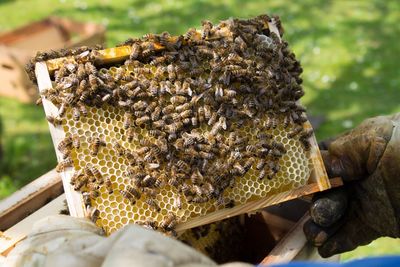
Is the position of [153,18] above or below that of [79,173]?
above

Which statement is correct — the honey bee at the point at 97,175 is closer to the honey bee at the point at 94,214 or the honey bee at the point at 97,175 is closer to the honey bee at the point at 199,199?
the honey bee at the point at 94,214

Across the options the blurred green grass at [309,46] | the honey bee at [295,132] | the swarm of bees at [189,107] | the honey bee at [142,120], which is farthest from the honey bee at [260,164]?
the blurred green grass at [309,46]

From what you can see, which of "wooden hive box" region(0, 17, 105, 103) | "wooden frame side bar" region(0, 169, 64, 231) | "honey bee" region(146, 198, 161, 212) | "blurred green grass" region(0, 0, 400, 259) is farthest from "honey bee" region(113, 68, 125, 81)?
"wooden hive box" region(0, 17, 105, 103)

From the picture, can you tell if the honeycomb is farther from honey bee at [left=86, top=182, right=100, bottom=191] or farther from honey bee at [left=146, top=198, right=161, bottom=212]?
honey bee at [left=86, top=182, right=100, bottom=191]

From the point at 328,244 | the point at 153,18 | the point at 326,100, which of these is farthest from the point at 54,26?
the point at 328,244

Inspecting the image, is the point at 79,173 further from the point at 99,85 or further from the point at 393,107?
the point at 393,107

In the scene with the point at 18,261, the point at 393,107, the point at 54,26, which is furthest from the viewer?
the point at 54,26

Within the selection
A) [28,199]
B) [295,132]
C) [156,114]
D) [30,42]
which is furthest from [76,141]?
[30,42]
